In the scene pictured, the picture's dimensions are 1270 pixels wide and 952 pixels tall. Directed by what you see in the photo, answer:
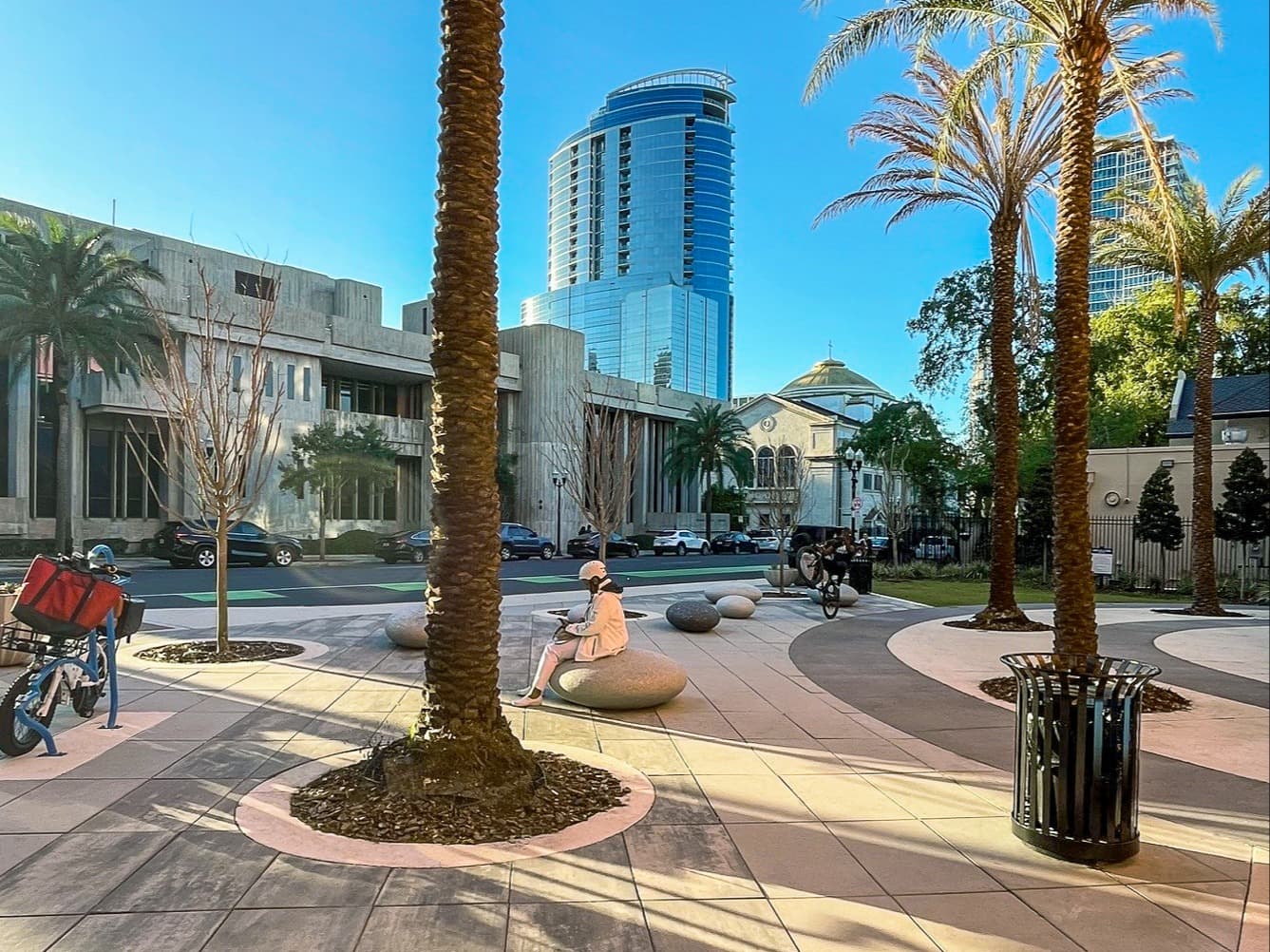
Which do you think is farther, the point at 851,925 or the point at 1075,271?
the point at 1075,271

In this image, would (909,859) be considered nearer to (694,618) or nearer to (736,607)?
(694,618)

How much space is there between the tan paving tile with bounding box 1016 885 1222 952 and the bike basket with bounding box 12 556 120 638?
6.10 m

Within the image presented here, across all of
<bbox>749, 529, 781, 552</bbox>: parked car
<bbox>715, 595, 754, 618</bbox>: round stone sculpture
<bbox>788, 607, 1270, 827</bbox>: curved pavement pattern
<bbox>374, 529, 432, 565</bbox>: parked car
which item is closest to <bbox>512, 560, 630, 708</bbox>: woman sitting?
<bbox>788, 607, 1270, 827</bbox>: curved pavement pattern

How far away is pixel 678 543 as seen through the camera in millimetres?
48312

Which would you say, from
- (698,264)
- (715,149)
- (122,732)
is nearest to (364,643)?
(122,732)

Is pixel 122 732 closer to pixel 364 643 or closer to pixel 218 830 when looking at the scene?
pixel 218 830

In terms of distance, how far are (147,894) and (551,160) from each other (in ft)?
188

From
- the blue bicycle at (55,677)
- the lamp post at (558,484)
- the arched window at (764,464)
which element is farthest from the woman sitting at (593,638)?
the arched window at (764,464)

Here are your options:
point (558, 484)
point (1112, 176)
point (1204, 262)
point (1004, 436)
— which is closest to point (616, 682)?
point (1004, 436)

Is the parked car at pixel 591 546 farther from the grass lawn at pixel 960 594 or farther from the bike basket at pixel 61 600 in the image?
the bike basket at pixel 61 600

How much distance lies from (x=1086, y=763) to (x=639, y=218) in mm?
73009

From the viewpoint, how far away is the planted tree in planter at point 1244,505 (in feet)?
72.2

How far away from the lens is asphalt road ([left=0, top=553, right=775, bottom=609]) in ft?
61.6

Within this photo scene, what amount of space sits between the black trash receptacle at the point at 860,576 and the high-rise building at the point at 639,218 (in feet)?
127
